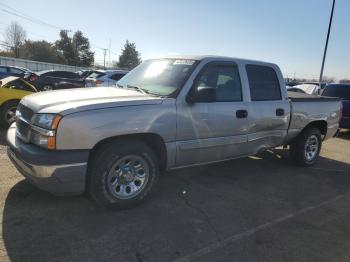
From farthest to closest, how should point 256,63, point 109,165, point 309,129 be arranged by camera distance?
point 309,129 → point 256,63 → point 109,165

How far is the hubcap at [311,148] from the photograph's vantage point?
648 centimetres

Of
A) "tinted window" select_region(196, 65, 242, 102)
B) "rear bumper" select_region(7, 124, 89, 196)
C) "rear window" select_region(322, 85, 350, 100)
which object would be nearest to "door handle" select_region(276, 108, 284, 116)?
"tinted window" select_region(196, 65, 242, 102)

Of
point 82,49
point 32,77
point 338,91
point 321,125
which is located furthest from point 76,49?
point 321,125

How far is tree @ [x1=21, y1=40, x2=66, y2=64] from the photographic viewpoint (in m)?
72.9

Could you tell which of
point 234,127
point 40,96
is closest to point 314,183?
point 234,127

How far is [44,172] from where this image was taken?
339 cm

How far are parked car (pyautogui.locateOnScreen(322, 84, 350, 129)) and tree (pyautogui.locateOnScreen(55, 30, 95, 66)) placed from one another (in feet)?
237

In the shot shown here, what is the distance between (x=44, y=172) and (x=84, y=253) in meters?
0.91

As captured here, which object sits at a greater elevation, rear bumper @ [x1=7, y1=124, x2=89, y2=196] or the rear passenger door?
the rear passenger door

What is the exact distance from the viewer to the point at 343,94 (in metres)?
10.9

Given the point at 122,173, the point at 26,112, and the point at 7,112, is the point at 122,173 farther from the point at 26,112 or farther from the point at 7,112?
the point at 7,112

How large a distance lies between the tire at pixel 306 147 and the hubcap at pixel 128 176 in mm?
3481

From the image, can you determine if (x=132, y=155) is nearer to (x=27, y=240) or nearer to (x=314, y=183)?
(x=27, y=240)

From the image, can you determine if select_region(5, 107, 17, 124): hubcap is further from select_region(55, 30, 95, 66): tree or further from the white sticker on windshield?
select_region(55, 30, 95, 66): tree
